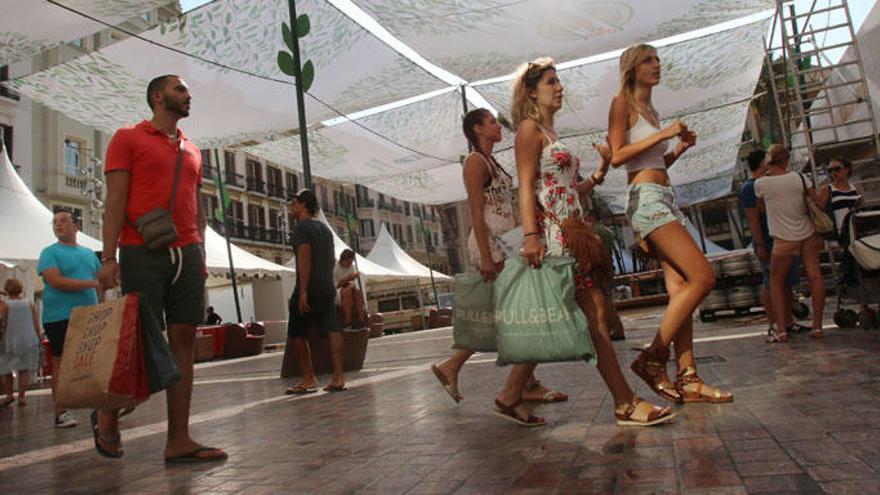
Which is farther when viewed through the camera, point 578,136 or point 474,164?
point 578,136

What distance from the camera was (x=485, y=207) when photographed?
10.2ft

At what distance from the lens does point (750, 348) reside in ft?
16.0

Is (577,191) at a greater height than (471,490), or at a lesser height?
greater

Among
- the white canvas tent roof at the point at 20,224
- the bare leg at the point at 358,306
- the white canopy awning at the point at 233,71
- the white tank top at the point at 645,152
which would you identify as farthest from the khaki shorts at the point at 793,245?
the white canvas tent roof at the point at 20,224

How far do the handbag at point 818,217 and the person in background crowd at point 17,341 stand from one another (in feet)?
24.7

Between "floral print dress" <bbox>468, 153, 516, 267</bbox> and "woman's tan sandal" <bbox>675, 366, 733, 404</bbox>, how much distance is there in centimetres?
102

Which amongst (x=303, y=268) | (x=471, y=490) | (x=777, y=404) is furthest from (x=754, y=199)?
(x=471, y=490)

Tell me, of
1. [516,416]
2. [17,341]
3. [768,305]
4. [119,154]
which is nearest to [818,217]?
[768,305]

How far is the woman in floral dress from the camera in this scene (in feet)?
8.55

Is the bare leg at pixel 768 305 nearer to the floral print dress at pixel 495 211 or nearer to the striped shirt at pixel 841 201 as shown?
the striped shirt at pixel 841 201

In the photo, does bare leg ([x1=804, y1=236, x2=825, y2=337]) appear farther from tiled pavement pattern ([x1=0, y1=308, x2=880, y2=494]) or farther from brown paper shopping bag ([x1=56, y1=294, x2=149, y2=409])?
brown paper shopping bag ([x1=56, y1=294, x2=149, y2=409])

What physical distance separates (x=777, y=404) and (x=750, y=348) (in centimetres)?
244

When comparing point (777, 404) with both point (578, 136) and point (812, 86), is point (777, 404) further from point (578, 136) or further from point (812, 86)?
point (578, 136)

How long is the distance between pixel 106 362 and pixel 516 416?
66.5 inches
